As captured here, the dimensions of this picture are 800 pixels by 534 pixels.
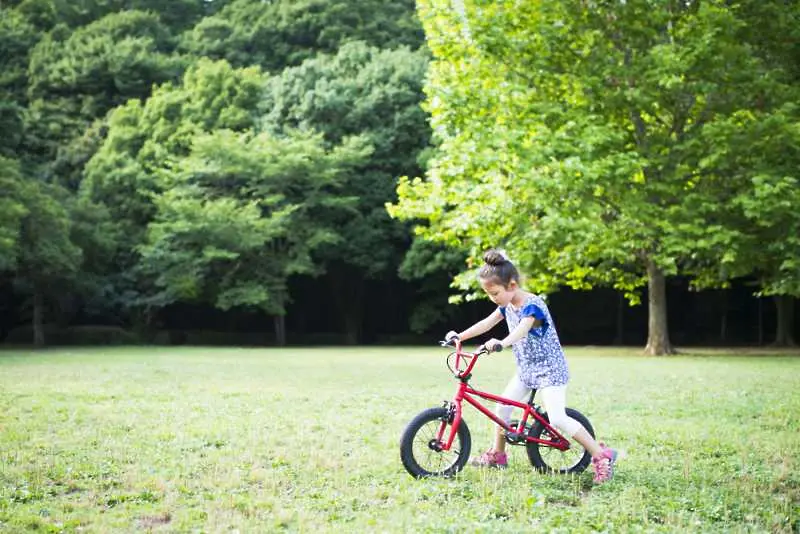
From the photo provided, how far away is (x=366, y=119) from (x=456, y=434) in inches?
1161

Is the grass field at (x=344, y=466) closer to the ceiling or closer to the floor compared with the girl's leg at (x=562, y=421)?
closer to the floor

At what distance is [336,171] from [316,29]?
444 inches

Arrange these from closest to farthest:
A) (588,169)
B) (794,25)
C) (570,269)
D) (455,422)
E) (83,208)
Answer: (455,422) < (588,169) < (794,25) < (570,269) < (83,208)

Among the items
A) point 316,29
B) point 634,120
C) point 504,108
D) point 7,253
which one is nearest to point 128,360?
point 7,253

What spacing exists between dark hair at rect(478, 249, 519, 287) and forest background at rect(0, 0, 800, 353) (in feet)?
46.9

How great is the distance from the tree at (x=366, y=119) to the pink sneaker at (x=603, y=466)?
92.3 ft

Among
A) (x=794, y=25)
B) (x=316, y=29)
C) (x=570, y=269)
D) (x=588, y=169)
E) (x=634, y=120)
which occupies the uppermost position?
(x=316, y=29)

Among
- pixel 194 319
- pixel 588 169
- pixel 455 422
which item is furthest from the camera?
pixel 194 319

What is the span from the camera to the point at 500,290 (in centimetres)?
615

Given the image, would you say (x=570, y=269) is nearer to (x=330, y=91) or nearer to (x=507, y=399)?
(x=330, y=91)

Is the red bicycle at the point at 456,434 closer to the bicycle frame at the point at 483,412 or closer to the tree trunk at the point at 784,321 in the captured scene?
the bicycle frame at the point at 483,412

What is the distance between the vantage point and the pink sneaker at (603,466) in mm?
6035

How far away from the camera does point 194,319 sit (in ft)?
125

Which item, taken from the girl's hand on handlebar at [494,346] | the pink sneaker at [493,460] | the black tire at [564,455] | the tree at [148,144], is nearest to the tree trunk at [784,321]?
the tree at [148,144]
